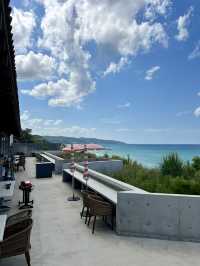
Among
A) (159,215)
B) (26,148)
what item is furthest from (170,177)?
(26,148)

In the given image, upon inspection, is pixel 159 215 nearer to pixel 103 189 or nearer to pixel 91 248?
pixel 91 248

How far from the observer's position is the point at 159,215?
544 centimetres

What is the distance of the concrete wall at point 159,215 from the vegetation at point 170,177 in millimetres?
1329

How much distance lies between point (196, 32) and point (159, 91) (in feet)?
29.6

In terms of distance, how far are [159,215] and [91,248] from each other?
143 cm

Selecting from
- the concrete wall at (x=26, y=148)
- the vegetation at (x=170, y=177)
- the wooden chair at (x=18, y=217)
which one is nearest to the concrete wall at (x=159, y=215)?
the vegetation at (x=170, y=177)

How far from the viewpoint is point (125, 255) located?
469 cm

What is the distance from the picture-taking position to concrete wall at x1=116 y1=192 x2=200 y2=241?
5.27 m

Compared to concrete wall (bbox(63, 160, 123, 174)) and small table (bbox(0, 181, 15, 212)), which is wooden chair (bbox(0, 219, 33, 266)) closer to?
small table (bbox(0, 181, 15, 212))

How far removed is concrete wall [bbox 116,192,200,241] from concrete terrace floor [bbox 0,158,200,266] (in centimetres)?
19

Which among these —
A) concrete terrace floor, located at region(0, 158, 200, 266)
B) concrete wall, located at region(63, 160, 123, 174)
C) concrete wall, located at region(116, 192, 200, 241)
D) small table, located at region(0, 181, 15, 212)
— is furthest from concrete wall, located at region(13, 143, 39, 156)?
concrete wall, located at region(116, 192, 200, 241)

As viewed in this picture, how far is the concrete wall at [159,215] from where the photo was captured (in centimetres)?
527

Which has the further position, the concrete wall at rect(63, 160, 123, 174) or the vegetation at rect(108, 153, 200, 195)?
the concrete wall at rect(63, 160, 123, 174)

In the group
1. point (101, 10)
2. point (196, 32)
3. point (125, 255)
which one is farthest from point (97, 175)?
point (196, 32)
